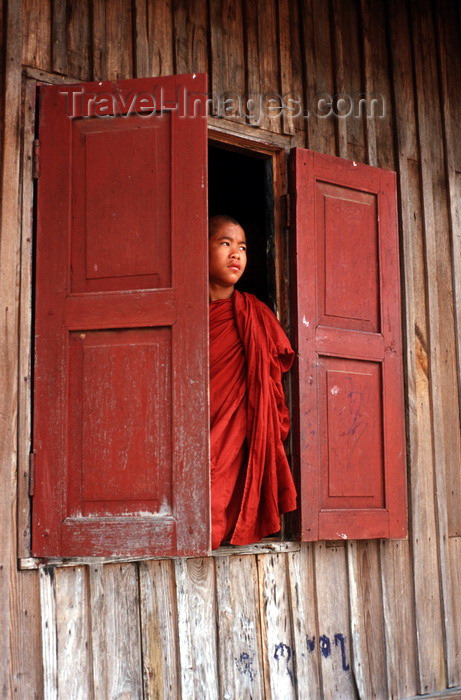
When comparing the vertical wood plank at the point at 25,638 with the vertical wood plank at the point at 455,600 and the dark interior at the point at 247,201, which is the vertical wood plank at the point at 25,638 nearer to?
the vertical wood plank at the point at 455,600

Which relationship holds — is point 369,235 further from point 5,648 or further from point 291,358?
point 5,648

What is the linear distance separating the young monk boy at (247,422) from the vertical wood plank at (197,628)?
0.21 m

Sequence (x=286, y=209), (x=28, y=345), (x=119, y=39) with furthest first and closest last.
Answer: (x=286, y=209)
(x=119, y=39)
(x=28, y=345)

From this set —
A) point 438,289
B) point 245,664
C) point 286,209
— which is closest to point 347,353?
point 286,209

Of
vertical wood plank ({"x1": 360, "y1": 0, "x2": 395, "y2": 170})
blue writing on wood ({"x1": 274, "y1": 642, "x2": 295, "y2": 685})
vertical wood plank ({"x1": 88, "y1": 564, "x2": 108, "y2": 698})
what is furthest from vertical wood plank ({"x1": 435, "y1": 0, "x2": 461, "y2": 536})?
vertical wood plank ({"x1": 88, "y1": 564, "x2": 108, "y2": 698})

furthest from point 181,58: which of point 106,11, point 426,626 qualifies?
point 426,626

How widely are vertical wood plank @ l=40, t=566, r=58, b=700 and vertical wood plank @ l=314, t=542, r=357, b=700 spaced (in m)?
1.51

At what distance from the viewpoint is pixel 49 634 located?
4102 mm

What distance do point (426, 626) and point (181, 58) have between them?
337cm

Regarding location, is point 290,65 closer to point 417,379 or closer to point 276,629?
point 417,379

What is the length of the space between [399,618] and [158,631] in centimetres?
159

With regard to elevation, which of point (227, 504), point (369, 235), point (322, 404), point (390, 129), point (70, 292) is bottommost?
point (227, 504)

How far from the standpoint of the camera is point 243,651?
470 cm

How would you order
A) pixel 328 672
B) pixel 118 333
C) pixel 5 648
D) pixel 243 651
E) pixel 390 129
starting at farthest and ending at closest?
pixel 390 129, pixel 328 672, pixel 243 651, pixel 118 333, pixel 5 648
